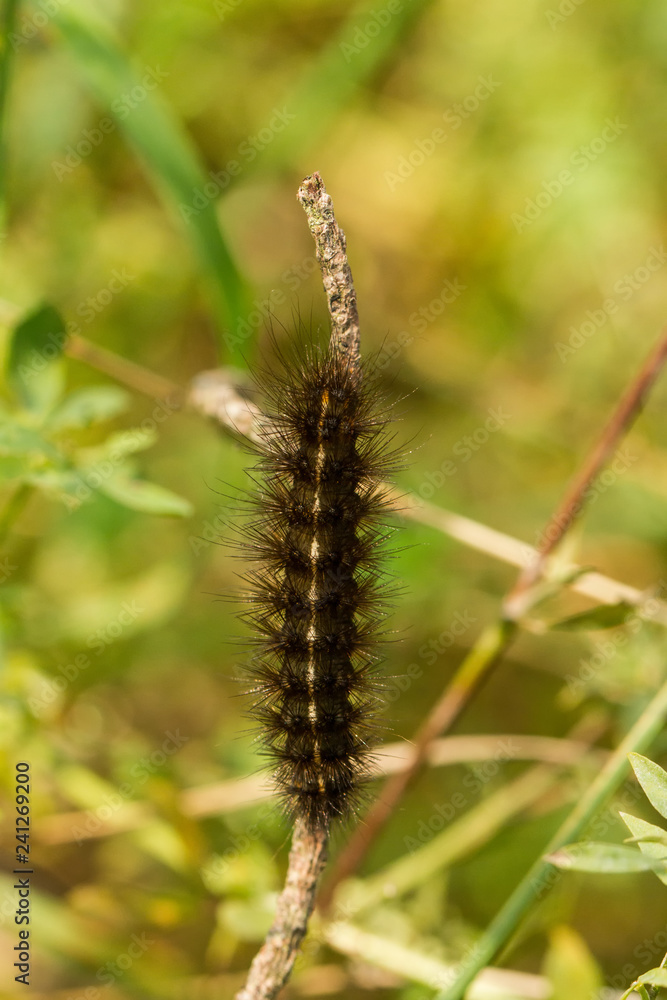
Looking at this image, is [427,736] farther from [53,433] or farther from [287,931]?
[53,433]

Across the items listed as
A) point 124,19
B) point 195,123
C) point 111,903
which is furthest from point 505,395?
point 111,903

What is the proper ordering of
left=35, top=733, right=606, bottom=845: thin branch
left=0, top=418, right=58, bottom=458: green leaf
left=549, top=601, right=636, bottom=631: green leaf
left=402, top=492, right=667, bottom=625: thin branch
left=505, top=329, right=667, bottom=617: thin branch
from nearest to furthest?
left=0, top=418, right=58, bottom=458: green leaf → left=549, top=601, right=636, bottom=631: green leaf → left=505, top=329, right=667, bottom=617: thin branch → left=402, top=492, right=667, bottom=625: thin branch → left=35, top=733, right=606, bottom=845: thin branch

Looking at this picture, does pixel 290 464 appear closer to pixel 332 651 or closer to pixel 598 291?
pixel 332 651

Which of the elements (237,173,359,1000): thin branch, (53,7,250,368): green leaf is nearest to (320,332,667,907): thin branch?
(237,173,359,1000): thin branch

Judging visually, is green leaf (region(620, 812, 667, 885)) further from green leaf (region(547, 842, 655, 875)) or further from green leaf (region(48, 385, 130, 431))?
green leaf (region(48, 385, 130, 431))

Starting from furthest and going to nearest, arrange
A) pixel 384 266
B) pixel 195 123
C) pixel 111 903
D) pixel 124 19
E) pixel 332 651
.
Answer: pixel 384 266, pixel 195 123, pixel 124 19, pixel 111 903, pixel 332 651

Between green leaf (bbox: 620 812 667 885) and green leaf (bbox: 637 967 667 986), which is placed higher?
green leaf (bbox: 620 812 667 885)

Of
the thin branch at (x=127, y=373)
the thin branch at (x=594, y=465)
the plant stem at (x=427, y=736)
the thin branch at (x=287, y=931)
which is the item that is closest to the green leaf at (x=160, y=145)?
the thin branch at (x=127, y=373)
